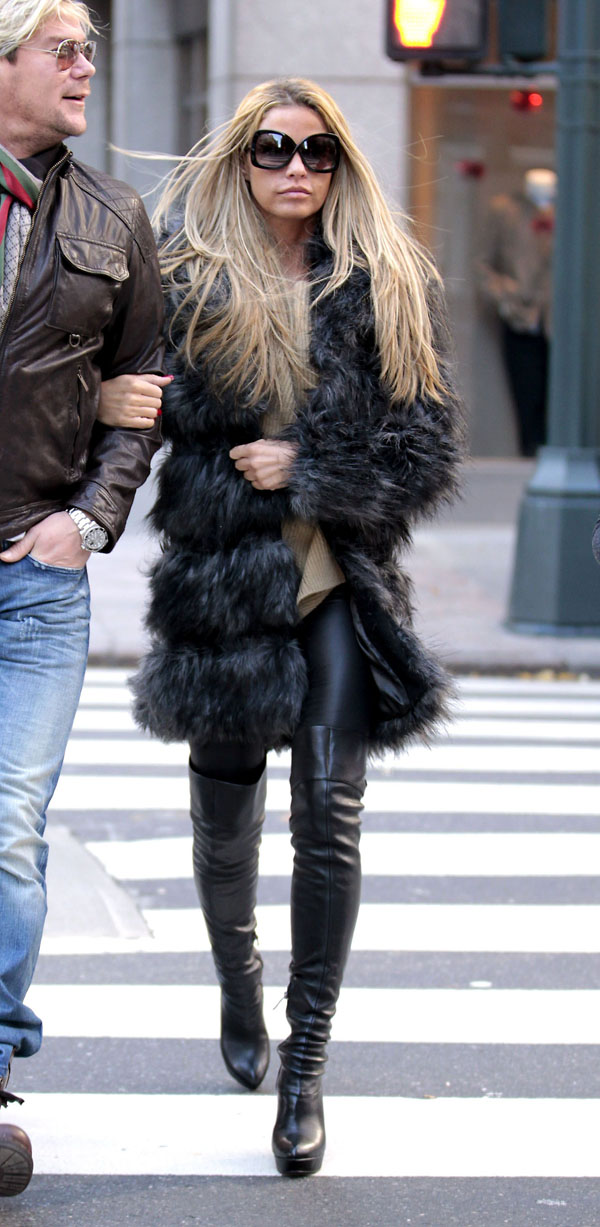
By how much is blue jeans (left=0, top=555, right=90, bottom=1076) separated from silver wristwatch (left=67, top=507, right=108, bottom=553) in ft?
0.19

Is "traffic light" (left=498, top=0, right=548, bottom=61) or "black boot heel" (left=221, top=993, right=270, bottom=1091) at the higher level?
"traffic light" (left=498, top=0, right=548, bottom=61)

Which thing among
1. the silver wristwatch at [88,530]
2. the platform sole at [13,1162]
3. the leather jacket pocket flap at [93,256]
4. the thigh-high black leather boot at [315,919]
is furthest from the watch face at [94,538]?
the platform sole at [13,1162]

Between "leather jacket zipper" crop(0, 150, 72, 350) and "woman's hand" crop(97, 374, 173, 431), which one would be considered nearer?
"leather jacket zipper" crop(0, 150, 72, 350)

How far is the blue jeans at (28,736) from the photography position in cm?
310

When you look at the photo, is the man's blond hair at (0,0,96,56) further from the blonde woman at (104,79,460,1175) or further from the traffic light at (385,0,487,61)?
the traffic light at (385,0,487,61)

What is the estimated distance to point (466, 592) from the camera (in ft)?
38.1

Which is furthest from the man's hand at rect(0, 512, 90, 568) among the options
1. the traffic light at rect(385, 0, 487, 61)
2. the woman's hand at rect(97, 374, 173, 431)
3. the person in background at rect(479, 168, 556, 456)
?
the person in background at rect(479, 168, 556, 456)

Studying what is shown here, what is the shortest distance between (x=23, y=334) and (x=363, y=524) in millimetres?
777

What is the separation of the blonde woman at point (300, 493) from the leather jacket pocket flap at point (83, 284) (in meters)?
0.29

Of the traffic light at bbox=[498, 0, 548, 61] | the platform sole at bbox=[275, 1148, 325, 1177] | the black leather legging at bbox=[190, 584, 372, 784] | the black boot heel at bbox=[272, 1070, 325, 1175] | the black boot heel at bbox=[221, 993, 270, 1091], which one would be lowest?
the black boot heel at bbox=[221, 993, 270, 1091]

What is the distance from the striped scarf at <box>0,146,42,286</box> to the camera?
10.2 feet

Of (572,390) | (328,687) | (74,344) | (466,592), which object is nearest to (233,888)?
(328,687)

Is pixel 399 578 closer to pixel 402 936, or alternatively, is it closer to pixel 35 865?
pixel 35 865

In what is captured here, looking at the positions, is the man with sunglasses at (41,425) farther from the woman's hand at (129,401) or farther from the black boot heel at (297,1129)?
the black boot heel at (297,1129)
